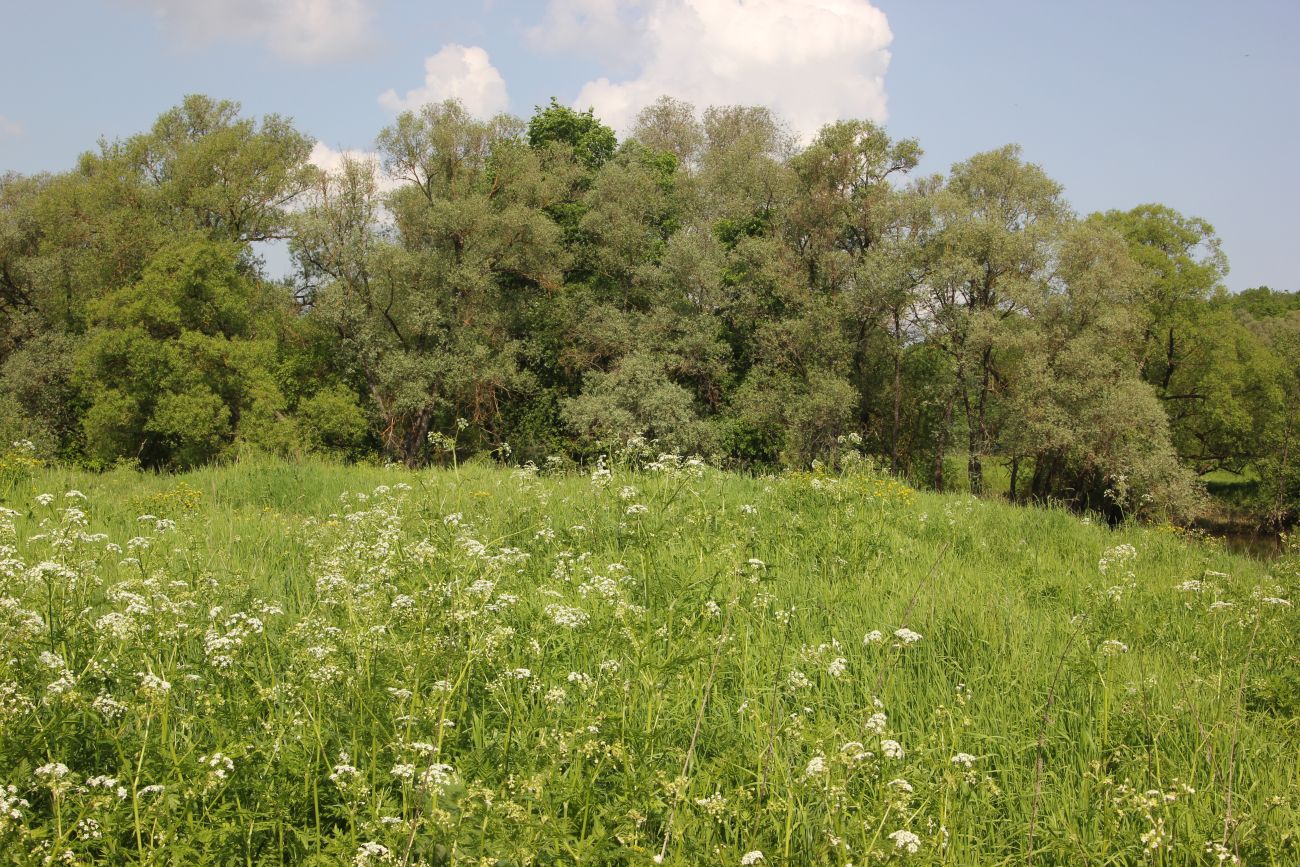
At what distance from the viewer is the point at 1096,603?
21.5ft

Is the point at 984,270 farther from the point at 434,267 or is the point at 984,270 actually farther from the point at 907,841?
the point at 907,841

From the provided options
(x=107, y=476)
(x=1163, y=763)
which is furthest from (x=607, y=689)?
(x=107, y=476)

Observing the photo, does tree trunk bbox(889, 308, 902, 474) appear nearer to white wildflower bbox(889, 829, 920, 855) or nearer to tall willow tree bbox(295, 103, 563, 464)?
tall willow tree bbox(295, 103, 563, 464)

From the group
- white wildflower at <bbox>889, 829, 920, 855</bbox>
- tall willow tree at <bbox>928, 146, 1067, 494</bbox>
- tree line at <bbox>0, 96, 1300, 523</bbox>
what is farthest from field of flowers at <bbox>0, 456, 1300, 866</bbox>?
tall willow tree at <bbox>928, 146, 1067, 494</bbox>

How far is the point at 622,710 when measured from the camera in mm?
3645

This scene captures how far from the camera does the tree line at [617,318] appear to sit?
29766 mm

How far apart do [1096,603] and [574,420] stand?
77.1 ft

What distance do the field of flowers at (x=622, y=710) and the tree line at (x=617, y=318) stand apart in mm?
22536

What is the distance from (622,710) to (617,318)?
93.0 ft

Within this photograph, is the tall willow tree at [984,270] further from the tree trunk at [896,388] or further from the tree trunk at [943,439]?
the tree trunk at [896,388]

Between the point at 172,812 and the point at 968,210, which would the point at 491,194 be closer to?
the point at 968,210

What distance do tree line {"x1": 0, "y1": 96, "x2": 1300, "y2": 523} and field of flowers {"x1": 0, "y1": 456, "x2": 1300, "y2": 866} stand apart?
22536 mm

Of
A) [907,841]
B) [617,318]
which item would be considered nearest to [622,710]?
[907,841]

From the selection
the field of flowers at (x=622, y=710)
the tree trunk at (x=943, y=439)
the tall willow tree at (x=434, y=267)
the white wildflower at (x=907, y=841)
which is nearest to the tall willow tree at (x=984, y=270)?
the tree trunk at (x=943, y=439)
